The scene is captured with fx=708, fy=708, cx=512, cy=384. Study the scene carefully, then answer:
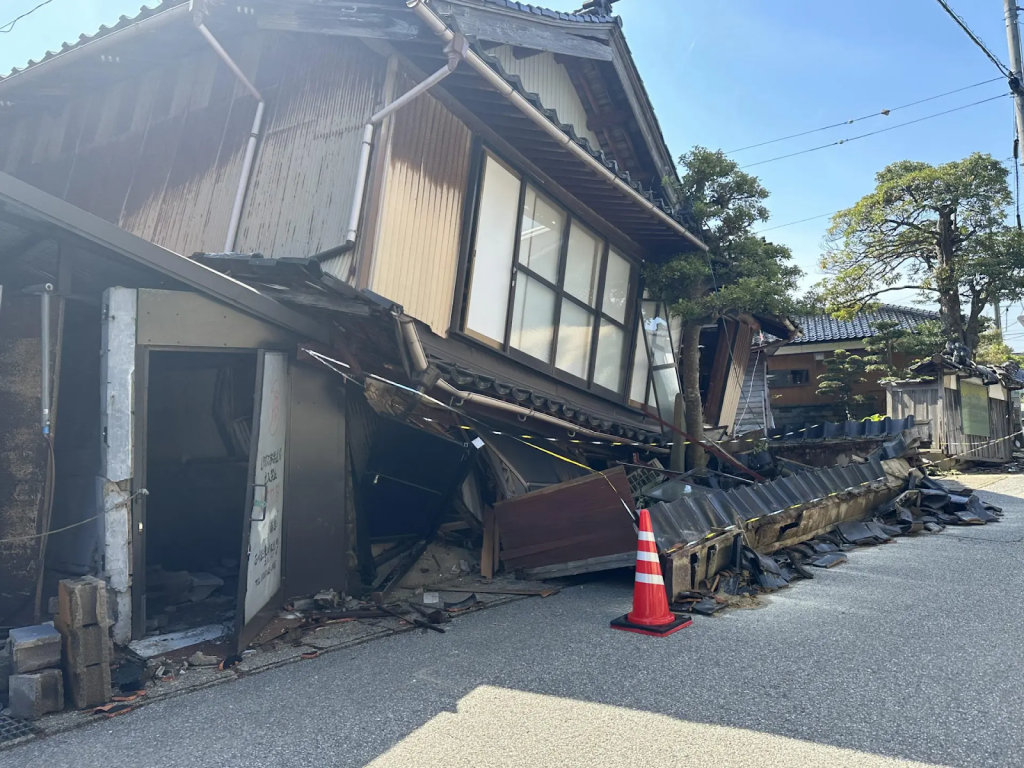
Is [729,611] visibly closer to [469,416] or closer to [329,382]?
[469,416]

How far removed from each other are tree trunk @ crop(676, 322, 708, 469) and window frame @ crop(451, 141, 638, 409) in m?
0.85

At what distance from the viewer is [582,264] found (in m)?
8.83

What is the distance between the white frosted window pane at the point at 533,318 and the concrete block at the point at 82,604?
4670 mm

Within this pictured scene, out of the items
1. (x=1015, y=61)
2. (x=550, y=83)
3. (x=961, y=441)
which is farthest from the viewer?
(x=961, y=441)

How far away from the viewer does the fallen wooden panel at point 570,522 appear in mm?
6203

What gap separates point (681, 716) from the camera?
3490 millimetres

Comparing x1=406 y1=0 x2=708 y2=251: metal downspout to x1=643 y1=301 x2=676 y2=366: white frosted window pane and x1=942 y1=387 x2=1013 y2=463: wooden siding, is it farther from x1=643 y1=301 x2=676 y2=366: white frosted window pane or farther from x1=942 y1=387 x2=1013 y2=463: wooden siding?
x1=942 y1=387 x2=1013 y2=463: wooden siding

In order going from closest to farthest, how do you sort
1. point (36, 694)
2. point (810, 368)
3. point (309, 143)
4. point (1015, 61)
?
point (36, 694)
point (309, 143)
point (1015, 61)
point (810, 368)

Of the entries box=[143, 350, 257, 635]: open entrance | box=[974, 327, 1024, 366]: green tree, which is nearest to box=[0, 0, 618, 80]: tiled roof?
box=[143, 350, 257, 635]: open entrance

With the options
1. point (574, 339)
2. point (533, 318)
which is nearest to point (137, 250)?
point (533, 318)

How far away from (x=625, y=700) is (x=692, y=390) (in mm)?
7146

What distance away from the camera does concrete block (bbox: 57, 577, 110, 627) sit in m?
3.73

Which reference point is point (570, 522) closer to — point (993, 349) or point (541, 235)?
point (541, 235)

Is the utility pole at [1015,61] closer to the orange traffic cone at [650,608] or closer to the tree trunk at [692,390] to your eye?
the tree trunk at [692,390]
